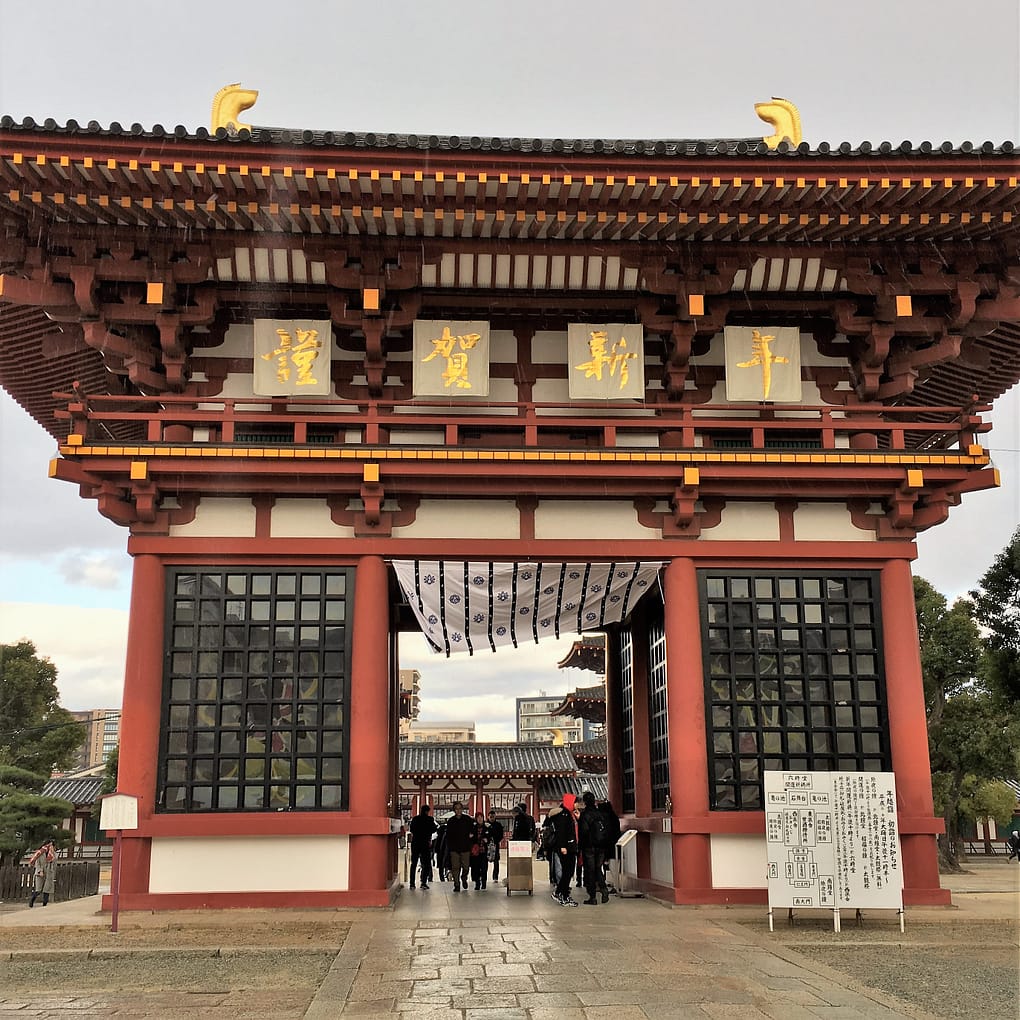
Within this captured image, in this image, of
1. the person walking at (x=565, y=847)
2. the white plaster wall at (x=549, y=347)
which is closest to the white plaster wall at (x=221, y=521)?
the white plaster wall at (x=549, y=347)

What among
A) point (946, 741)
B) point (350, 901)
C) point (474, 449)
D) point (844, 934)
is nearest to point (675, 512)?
point (474, 449)

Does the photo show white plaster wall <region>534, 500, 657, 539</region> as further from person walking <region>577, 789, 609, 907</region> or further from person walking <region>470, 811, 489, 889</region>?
person walking <region>470, 811, 489, 889</region>

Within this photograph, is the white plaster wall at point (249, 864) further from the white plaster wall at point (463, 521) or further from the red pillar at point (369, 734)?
the white plaster wall at point (463, 521)

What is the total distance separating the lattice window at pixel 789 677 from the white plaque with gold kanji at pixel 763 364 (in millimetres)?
2144

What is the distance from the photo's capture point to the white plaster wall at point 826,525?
1211cm

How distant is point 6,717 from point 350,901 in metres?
35.5

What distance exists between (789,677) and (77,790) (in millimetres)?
35308

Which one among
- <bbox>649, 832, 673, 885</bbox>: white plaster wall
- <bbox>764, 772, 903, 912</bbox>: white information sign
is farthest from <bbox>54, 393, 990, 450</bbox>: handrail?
<bbox>649, 832, 673, 885</bbox>: white plaster wall

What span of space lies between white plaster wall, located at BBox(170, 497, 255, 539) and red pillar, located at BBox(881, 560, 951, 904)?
7394mm

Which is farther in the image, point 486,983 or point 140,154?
point 140,154

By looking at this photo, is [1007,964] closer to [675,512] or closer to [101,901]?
[675,512]

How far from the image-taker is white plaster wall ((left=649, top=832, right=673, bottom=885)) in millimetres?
11984

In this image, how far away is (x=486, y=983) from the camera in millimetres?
6891

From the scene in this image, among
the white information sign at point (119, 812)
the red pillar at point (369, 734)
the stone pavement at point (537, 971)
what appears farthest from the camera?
the red pillar at point (369, 734)
